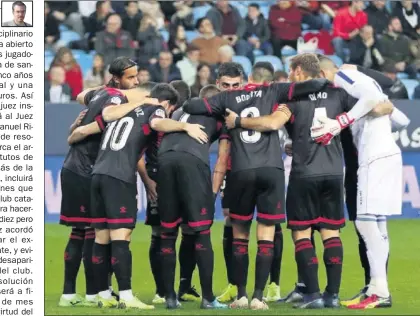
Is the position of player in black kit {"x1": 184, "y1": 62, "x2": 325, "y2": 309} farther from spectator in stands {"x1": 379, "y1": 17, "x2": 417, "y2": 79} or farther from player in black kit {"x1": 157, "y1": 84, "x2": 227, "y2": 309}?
spectator in stands {"x1": 379, "y1": 17, "x2": 417, "y2": 79}

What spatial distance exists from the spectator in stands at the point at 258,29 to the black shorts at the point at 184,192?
11321 mm

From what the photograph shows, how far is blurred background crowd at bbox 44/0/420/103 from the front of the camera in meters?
19.8

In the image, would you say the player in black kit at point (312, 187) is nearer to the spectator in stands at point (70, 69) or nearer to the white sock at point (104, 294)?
the white sock at point (104, 294)

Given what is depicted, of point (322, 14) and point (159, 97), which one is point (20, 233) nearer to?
point (159, 97)

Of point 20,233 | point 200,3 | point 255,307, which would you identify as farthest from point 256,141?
point 200,3

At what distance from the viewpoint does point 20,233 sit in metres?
9.45

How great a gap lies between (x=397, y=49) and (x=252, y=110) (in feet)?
38.2

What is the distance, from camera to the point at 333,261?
986 centimetres

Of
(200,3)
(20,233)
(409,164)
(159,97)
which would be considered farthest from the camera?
→ (200,3)

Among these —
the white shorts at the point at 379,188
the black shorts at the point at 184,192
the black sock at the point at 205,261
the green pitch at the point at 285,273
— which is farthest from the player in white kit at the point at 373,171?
the black sock at the point at 205,261

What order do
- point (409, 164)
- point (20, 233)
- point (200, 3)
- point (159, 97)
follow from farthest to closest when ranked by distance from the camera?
1. point (200, 3)
2. point (409, 164)
3. point (159, 97)
4. point (20, 233)

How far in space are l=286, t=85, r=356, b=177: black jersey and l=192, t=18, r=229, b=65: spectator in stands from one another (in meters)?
10.1

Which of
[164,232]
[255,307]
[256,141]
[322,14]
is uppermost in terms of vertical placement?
[322,14]

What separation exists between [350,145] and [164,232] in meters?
2.03
